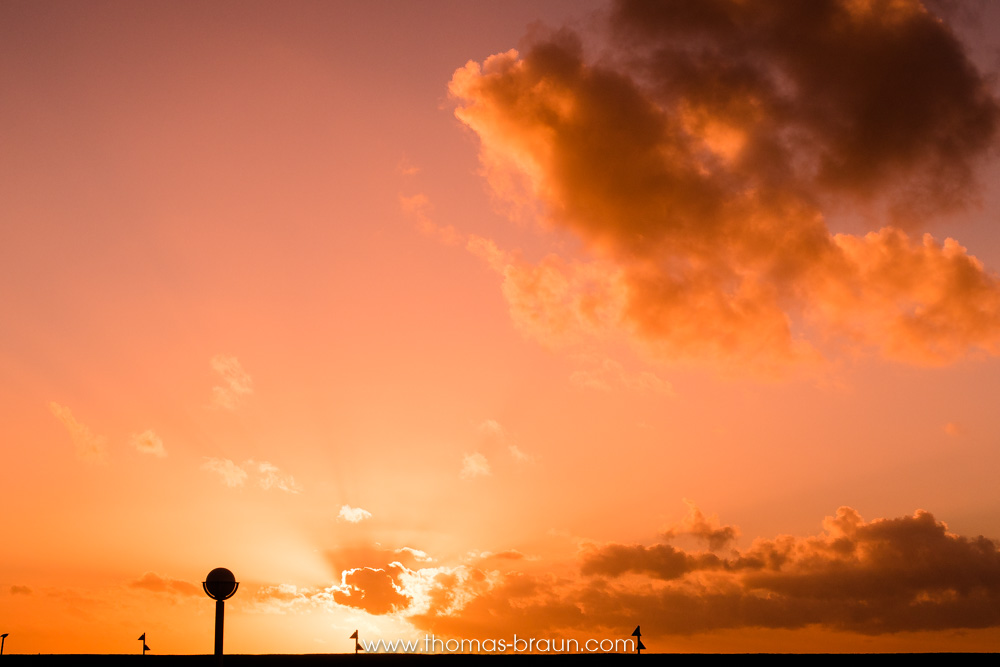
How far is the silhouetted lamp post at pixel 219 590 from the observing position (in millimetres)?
35969

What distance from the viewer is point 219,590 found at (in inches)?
1427

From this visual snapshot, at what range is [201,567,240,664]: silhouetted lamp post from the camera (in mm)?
35969
